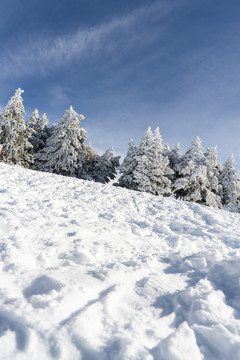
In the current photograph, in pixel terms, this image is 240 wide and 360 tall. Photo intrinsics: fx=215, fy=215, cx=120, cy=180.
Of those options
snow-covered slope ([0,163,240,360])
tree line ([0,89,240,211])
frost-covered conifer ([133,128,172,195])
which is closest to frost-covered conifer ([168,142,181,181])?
tree line ([0,89,240,211])

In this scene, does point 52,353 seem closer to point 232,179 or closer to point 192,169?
point 192,169

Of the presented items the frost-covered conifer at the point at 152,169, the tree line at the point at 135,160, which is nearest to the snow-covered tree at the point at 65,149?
the tree line at the point at 135,160

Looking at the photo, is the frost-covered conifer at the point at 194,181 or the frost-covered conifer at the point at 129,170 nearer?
the frost-covered conifer at the point at 194,181

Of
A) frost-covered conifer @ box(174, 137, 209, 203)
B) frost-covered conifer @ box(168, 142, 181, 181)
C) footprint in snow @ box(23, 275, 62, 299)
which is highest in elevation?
frost-covered conifer @ box(168, 142, 181, 181)

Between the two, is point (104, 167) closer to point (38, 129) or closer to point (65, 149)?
point (65, 149)

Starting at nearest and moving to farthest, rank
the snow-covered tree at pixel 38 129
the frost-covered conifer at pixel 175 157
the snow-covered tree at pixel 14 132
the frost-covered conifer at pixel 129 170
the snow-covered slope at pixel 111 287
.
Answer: the snow-covered slope at pixel 111 287 → the snow-covered tree at pixel 14 132 → the frost-covered conifer at pixel 129 170 → the snow-covered tree at pixel 38 129 → the frost-covered conifer at pixel 175 157

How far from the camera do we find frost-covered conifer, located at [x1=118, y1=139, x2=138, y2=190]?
25.6 metres

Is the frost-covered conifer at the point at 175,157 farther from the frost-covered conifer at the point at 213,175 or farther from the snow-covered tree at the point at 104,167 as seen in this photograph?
the snow-covered tree at the point at 104,167

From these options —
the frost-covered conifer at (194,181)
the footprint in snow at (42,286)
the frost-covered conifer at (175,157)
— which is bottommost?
the footprint in snow at (42,286)

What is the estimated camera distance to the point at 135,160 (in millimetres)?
26594

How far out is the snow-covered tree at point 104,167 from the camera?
99.8 feet

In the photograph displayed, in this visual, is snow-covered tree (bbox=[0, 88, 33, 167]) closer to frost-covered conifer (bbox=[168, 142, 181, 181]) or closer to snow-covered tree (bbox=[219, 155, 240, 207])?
frost-covered conifer (bbox=[168, 142, 181, 181])

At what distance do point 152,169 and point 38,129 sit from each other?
16.8 m

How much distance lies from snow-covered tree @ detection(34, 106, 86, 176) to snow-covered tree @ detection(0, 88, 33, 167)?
222cm
